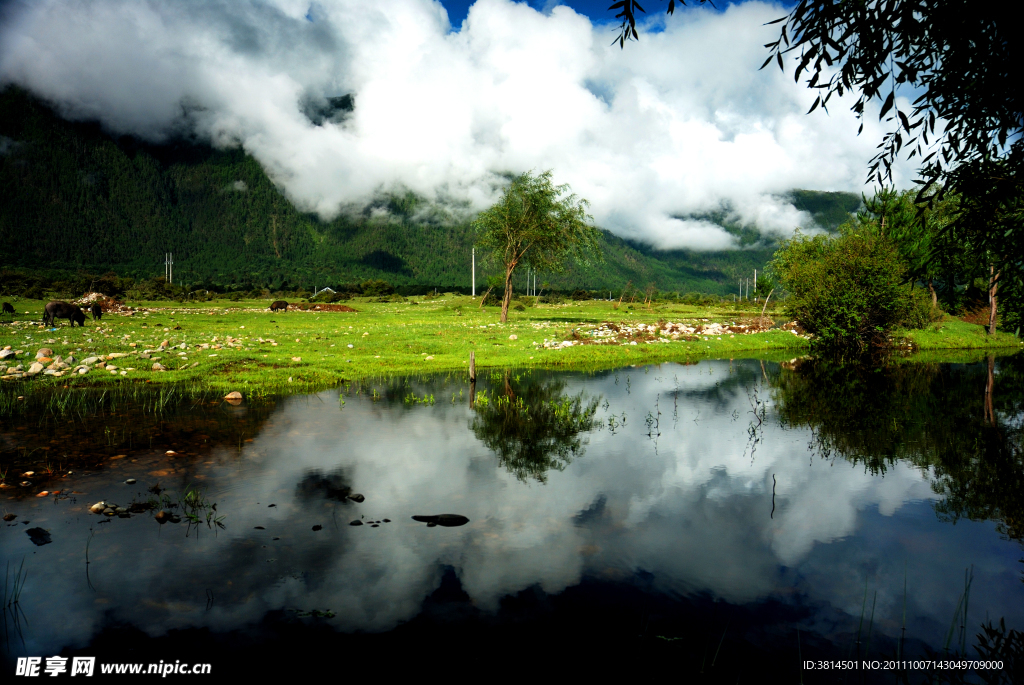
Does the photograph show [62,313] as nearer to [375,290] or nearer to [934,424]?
[934,424]

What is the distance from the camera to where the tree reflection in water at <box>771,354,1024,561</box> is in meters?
11.7

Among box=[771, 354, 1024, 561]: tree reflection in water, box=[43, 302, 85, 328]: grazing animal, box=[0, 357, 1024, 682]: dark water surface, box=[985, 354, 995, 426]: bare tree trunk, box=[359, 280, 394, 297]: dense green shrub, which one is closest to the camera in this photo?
box=[0, 357, 1024, 682]: dark water surface

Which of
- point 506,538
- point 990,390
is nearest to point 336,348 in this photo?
point 506,538

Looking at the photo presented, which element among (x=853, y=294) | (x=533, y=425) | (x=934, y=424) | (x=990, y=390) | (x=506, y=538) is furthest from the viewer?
(x=853, y=294)

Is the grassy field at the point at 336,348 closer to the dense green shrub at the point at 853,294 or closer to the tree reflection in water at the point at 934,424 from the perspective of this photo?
the dense green shrub at the point at 853,294

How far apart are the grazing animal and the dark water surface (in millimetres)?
26739

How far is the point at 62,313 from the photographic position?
3875 cm

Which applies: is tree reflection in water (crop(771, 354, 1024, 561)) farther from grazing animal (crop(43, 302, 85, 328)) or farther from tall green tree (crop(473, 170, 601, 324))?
grazing animal (crop(43, 302, 85, 328))

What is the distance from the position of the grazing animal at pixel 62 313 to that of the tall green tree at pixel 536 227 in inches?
1271

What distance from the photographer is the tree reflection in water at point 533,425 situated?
14021mm

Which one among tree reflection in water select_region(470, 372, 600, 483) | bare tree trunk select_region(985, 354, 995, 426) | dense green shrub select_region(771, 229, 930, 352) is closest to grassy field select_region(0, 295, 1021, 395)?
dense green shrub select_region(771, 229, 930, 352)

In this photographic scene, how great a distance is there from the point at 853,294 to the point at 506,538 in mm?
34903

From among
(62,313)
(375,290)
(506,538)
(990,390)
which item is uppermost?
(375,290)

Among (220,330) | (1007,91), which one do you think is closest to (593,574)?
(1007,91)
